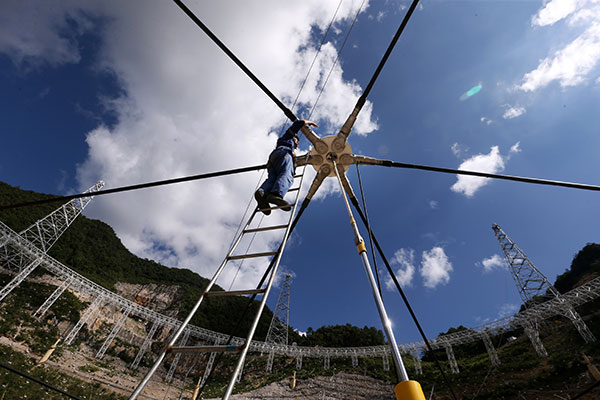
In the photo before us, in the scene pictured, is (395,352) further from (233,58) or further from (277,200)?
(233,58)

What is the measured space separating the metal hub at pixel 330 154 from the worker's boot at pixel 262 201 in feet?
5.32

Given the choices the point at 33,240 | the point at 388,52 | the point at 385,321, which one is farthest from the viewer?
the point at 33,240

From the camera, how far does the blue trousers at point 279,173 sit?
4542mm

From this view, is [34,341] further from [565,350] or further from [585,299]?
[585,299]

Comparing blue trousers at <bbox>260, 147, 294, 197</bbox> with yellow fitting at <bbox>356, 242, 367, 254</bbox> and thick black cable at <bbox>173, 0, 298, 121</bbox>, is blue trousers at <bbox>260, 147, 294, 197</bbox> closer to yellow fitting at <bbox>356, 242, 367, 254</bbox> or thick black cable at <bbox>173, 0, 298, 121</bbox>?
thick black cable at <bbox>173, 0, 298, 121</bbox>


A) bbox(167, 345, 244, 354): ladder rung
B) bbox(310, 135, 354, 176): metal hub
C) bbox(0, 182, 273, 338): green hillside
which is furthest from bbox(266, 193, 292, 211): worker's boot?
bbox(0, 182, 273, 338): green hillside

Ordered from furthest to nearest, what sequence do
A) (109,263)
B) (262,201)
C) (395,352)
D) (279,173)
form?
1. (109,263)
2. (279,173)
3. (262,201)
4. (395,352)

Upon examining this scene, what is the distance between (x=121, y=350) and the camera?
2950 cm

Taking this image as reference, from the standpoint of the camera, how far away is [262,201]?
4.61 metres

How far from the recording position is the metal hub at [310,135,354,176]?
545 cm

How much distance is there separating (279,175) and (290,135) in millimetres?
1131

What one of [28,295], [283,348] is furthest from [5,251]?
[283,348]

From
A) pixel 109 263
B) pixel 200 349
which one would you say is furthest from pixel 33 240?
pixel 200 349

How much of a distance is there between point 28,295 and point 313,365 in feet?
100
